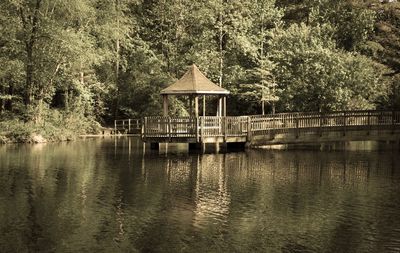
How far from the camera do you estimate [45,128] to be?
45438 millimetres

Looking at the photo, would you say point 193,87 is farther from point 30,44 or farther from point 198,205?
point 198,205

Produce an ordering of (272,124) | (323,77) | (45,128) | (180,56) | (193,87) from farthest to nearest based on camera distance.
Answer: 1. (180,56)
2. (45,128)
3. (323,77)
4. (272,124)
5. (193,87)

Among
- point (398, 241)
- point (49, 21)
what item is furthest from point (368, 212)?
point (49, 21)

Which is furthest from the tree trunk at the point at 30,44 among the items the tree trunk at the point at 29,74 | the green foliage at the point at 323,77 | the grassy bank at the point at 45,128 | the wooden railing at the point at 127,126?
the green foliage at the point at 323,77

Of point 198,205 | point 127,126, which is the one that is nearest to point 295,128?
point 198,205

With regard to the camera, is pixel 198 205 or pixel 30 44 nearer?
pixel 198 205

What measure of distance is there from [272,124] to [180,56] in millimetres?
25650

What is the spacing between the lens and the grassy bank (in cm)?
4331

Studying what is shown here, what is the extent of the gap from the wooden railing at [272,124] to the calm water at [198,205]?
16.2 feet

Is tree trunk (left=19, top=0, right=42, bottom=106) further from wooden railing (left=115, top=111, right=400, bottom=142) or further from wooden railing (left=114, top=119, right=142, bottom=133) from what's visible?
wooden railing (left=115, top=111, right=400, bottom=142)

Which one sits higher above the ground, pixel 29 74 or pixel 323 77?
pixel 29 74

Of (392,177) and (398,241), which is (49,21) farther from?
(398,241)

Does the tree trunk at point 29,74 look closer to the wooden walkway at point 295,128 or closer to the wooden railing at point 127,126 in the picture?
the wooden railing at point 127,126

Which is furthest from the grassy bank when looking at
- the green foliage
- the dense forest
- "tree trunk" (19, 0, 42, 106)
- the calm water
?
the green foliage
